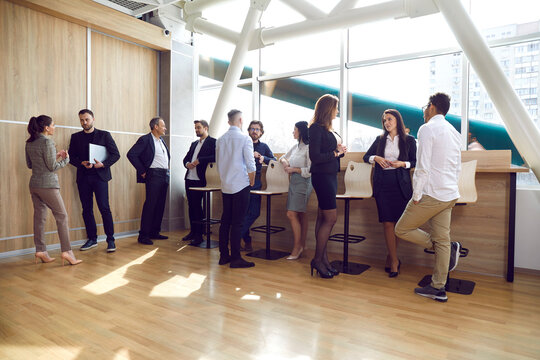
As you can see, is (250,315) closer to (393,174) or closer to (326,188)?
(326,188)

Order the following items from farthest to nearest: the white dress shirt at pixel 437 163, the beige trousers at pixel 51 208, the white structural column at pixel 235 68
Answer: the white structural column at pixel 235 68 < the beige trousers at pixel 51 208 < the white dress shirt at pixel 437 163

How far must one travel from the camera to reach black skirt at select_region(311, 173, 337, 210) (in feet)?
11.5

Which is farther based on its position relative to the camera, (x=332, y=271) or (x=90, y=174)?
(x=90, y=174)

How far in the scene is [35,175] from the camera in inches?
158

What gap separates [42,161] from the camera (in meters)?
3.98

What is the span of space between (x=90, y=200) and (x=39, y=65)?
1855 millimetres

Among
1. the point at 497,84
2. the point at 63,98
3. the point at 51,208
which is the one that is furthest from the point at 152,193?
the point at 497,84

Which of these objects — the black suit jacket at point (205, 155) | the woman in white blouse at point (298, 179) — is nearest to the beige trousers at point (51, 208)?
the black suit jacket at point (205, 155)

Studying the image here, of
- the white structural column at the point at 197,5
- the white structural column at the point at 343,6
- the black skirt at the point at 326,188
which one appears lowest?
Result: the black skirt at the point at 326,188

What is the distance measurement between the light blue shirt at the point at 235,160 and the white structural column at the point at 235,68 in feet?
6.94

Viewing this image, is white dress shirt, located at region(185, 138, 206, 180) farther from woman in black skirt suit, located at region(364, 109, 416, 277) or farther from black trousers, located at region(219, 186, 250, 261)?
woman in black skirt suit, located at region(364, 109, 416, 277)

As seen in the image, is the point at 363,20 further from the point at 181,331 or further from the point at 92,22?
the point at 181,331

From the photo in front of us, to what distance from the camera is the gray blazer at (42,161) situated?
3.95 meters

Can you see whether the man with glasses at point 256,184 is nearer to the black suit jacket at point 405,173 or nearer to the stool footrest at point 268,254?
the stool footrest at point 268,254
